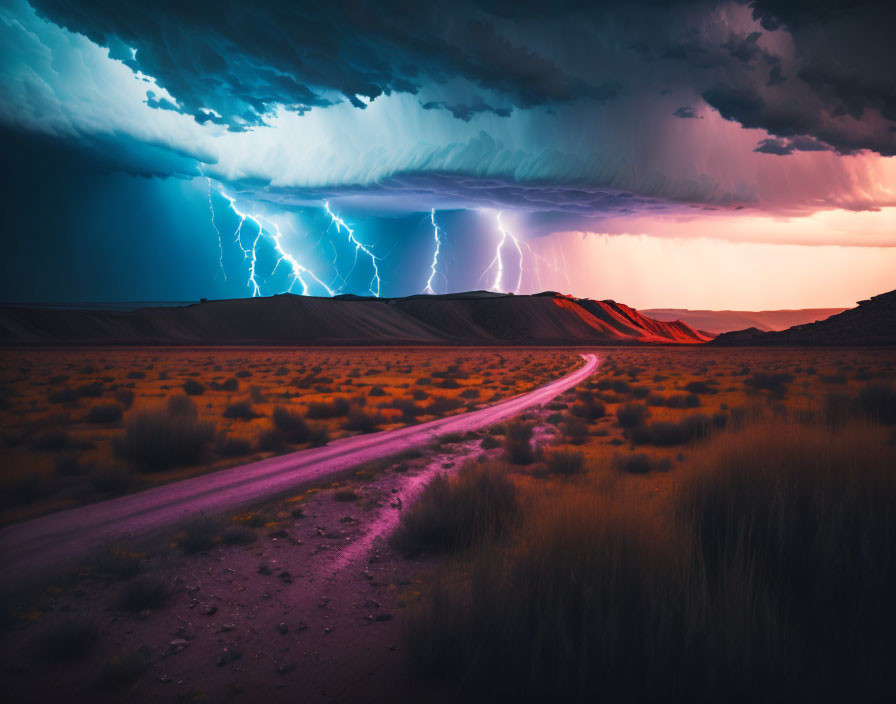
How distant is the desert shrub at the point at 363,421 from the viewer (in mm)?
15391

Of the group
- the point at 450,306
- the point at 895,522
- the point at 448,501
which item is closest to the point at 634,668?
the point at 895,522

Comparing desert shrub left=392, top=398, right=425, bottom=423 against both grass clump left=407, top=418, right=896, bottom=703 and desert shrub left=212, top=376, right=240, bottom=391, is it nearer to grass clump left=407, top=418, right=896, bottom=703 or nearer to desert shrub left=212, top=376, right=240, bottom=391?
desert shrub left=212, top=376, right=240, bottom=391

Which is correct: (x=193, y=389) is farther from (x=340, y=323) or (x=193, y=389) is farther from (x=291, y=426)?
(x=340, y=323)

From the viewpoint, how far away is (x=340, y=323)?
374 ft

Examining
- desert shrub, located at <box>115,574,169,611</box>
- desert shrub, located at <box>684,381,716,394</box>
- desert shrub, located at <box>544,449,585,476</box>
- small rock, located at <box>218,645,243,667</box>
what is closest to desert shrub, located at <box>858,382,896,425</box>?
desert shrub, located at <box>544,449,585,476</box>

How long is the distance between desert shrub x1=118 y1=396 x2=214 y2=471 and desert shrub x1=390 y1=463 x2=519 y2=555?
22.7 feet

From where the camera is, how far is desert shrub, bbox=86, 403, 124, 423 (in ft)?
49.8

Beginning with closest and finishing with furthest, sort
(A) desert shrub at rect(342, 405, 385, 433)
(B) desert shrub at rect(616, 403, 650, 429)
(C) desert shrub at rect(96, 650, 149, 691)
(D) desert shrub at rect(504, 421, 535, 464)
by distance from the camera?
1. (C) desert shrub at rect(96, 650, 149, 691)
2. (D) desert shrub at rect(504, 421, 535, 464)
3. (B) desert shrub at rect(616, 403, 650, 429)
4. (A) desert shrub at rect(342, 405, 385, 433)

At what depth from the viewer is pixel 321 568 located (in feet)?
18.7

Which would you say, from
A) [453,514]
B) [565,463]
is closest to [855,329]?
[565,463]

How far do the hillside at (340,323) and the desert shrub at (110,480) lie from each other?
7606cm

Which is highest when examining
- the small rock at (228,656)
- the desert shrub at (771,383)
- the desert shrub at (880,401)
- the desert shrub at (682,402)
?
the desert shrub at (880,401)

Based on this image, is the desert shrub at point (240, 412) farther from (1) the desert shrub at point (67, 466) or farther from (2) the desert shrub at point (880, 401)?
(2) the desert shrub at point (880, 401)

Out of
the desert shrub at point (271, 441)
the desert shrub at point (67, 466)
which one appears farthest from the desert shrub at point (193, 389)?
the desert shrub at point (67, 466)
